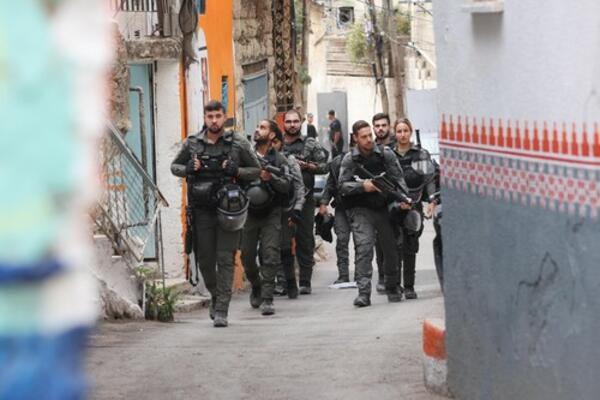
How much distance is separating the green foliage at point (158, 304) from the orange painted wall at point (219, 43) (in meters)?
4.87

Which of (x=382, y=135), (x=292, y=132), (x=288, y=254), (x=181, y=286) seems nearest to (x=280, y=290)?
(x=288, y=254)

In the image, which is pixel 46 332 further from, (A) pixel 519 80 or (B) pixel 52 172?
(A) pixel 519 80

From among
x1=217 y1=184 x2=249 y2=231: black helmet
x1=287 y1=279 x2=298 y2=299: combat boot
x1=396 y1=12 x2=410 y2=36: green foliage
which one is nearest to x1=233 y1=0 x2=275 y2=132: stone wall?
x1=287 y1=279 x2=298 y2=299: combat boot

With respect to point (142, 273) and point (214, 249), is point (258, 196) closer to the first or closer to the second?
point (142, 273)

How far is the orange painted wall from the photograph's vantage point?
18.4 m

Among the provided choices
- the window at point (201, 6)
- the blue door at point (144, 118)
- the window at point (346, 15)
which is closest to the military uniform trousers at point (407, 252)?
the blue door at point (144, 118)

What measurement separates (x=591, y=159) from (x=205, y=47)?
13063 millimetres

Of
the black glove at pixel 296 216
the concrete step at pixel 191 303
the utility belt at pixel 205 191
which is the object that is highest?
the utility belt at pixel 205 191

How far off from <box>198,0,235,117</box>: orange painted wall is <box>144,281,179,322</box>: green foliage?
4875 mm

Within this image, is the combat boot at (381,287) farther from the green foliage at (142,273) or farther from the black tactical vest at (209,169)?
the black tactical vest at (209,169)

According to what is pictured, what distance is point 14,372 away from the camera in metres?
1.81

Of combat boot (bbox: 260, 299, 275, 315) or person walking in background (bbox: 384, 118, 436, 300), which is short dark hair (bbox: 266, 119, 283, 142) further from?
combat boot (bbox: 260, 299, 275, 315)

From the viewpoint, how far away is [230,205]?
39.8 feet

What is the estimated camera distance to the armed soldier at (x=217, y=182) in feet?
39.9
